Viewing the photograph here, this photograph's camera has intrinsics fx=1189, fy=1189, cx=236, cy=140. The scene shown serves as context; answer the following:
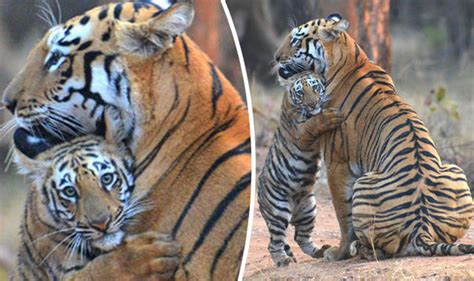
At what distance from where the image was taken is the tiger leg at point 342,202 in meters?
7.22

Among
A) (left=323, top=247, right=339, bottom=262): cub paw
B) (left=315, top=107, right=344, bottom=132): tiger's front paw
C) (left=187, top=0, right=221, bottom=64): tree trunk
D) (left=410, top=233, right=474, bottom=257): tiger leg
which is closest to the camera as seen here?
(left=187, top=0, right=221, bottom=64): tree trunk

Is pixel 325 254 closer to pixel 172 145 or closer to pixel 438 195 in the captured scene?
pixel 438 195

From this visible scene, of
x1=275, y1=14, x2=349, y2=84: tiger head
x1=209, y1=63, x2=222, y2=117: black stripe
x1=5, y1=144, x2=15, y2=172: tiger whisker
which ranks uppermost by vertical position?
x1=209, y1=63, x2=222, y2=117: black stripe

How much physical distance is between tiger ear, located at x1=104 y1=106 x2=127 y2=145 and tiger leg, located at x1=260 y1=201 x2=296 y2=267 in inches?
157

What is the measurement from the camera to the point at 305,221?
750 cm

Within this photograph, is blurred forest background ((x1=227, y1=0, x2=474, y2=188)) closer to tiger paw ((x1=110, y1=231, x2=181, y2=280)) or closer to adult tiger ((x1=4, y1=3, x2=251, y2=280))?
adult tiger ((x1=4, y1=3, x2=251, y2=280))

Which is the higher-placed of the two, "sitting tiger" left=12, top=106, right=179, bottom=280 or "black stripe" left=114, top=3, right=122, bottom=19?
"black stripe" left=114, top=3, right=122, bottom=19

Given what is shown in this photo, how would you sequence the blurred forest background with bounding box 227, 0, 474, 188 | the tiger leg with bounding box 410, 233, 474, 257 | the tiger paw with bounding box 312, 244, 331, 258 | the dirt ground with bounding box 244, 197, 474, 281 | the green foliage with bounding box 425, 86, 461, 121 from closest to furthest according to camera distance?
the dirt ground with bounding box 244, 197, 474, 281 → the tiger leg with bounding box 410, 233, 474, 257 → the tiger paw with bounding box 312, 244, 331, 258 → the blurred forest background with bounding box 227, 0, 474, 188 → the green foliage with bounding box 425, 86, 461, 121

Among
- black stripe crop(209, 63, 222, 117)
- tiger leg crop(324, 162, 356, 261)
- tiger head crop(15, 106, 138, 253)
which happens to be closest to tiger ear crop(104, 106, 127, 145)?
tiger head crop(15, 106, 138, 253)

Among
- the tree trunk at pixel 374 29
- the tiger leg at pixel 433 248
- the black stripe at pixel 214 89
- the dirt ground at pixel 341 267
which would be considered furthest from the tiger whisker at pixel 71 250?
the tree trunk at pixel 374 29

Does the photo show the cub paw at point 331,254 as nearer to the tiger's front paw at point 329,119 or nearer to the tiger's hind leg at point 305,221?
the tiger's hind leg at point 305,221

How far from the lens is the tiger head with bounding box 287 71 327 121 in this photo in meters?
7.33

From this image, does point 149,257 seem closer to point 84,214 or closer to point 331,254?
point 84,214

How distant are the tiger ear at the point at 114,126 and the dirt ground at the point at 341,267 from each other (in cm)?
322
